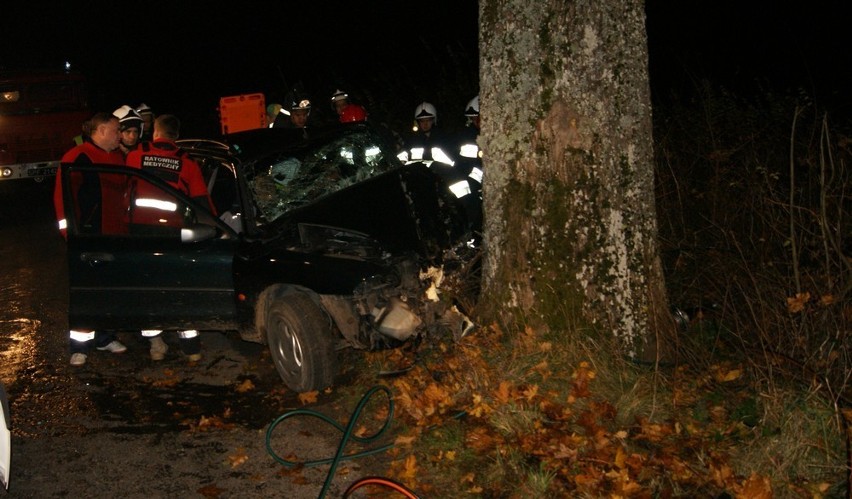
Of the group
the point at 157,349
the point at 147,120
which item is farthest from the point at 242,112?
the point at 157,349

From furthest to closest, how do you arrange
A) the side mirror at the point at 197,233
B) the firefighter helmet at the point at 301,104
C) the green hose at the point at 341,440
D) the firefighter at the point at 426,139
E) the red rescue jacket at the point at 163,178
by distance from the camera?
1. the firefighter helmet at the point at 301,104
2. the firefighter at the point at 426,139
3. the red rescue jacket at the point at 163,178
4. the side mirror at the point at 197,233
5. the green hose at the point at 341,440

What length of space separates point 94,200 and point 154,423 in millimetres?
2047

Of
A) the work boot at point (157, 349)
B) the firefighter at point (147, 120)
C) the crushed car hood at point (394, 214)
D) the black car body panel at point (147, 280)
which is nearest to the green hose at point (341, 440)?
the crushed car hood at point (394, 214)

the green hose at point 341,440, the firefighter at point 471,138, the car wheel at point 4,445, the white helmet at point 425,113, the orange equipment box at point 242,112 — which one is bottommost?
the green hose at point 341,440

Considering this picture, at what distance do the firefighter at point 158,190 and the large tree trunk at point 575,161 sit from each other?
2.66 metres

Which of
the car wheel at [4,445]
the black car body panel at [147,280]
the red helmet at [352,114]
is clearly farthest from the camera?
the red helmet at [352,114]

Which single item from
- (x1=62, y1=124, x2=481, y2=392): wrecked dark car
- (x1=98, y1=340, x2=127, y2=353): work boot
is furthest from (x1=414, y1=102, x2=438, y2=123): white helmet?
(x1=98, y1=340, x2=127, y2=353): work boot

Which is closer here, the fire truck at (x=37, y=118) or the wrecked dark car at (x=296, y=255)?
the wrecked dark car at (x=296, y=255)

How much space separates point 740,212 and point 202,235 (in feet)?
14.6

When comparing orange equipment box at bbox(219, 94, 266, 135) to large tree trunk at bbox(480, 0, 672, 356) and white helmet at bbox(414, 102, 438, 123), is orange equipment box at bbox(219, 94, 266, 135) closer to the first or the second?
white helmet at bbox(414, 102, 438, 123)

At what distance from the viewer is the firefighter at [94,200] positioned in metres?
6.47

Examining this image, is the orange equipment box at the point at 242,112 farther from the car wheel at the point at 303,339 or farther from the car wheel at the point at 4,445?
the car wheel at the point at 4,445

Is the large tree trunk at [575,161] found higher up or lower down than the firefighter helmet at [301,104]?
lower down

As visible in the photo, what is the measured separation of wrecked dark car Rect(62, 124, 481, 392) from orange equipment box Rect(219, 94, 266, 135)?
686cm
